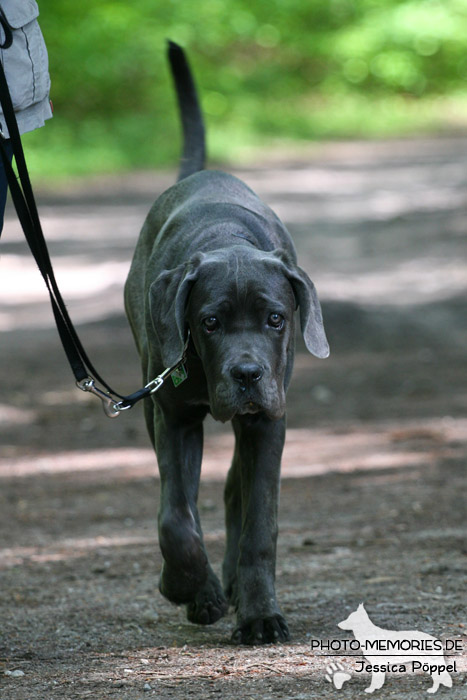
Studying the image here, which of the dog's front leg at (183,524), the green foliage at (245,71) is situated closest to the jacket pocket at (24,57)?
the dog's front leg at (183,524)

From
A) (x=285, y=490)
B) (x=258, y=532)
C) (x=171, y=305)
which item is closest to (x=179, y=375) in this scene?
(x=171, y=305)

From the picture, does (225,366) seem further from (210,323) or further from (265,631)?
(265,631)

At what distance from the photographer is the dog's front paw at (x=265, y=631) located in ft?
13.4

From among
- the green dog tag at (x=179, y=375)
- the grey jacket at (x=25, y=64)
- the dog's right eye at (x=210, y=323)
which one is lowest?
the green dog tag at (x=179, y=375)

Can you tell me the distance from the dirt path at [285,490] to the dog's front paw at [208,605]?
0.07m

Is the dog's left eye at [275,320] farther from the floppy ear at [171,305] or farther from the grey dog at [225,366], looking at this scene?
the floppy ear at [171,305]

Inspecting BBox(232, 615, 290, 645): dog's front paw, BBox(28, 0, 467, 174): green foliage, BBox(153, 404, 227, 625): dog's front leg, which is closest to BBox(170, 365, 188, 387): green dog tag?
BBox(153, 404, 227, 625): dog's front leg

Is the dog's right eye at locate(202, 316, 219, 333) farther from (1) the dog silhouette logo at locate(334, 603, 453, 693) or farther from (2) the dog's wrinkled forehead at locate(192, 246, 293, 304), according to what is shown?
(1) the dog silhouette logo at locate(334, 603, 453, 693)

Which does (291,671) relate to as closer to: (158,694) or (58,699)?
(158,694)

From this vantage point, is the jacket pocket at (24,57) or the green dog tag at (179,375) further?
the green dog tag at (179,375)

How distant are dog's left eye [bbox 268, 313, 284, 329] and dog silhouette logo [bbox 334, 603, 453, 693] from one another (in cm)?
114

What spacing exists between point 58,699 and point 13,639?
842 mm

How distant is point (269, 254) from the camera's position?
4152mm

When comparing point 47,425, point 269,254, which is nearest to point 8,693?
point 269,254
